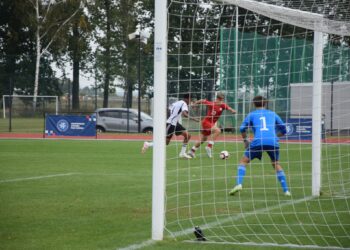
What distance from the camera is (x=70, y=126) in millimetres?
32844

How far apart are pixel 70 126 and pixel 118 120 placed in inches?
237

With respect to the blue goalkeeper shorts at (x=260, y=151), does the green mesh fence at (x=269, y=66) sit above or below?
above

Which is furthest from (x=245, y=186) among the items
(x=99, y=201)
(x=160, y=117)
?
(x=160, y=117)

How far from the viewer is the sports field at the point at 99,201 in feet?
23.9

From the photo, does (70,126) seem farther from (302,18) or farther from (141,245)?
(141,245)

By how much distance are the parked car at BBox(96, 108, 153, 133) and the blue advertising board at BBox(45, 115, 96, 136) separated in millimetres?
5336

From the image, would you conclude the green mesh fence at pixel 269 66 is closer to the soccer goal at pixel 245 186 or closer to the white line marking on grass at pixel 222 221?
the soccer goal at pixel 245 186

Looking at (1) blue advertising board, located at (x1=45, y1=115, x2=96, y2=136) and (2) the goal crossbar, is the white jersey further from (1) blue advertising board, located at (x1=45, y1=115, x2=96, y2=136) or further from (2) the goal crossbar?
(1) blue advertising board, located at (x1=45, y1=115, x2=96, y2=136)

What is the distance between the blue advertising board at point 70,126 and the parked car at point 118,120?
210 inches

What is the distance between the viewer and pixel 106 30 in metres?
53.4

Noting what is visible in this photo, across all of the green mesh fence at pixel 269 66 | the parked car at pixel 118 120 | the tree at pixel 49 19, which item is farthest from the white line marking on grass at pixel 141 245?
the tree at pixel 49 19

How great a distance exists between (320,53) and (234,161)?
29.1 ft

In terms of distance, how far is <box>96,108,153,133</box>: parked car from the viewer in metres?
38.2

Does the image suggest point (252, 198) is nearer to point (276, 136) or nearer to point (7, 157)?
point (276, 136)
